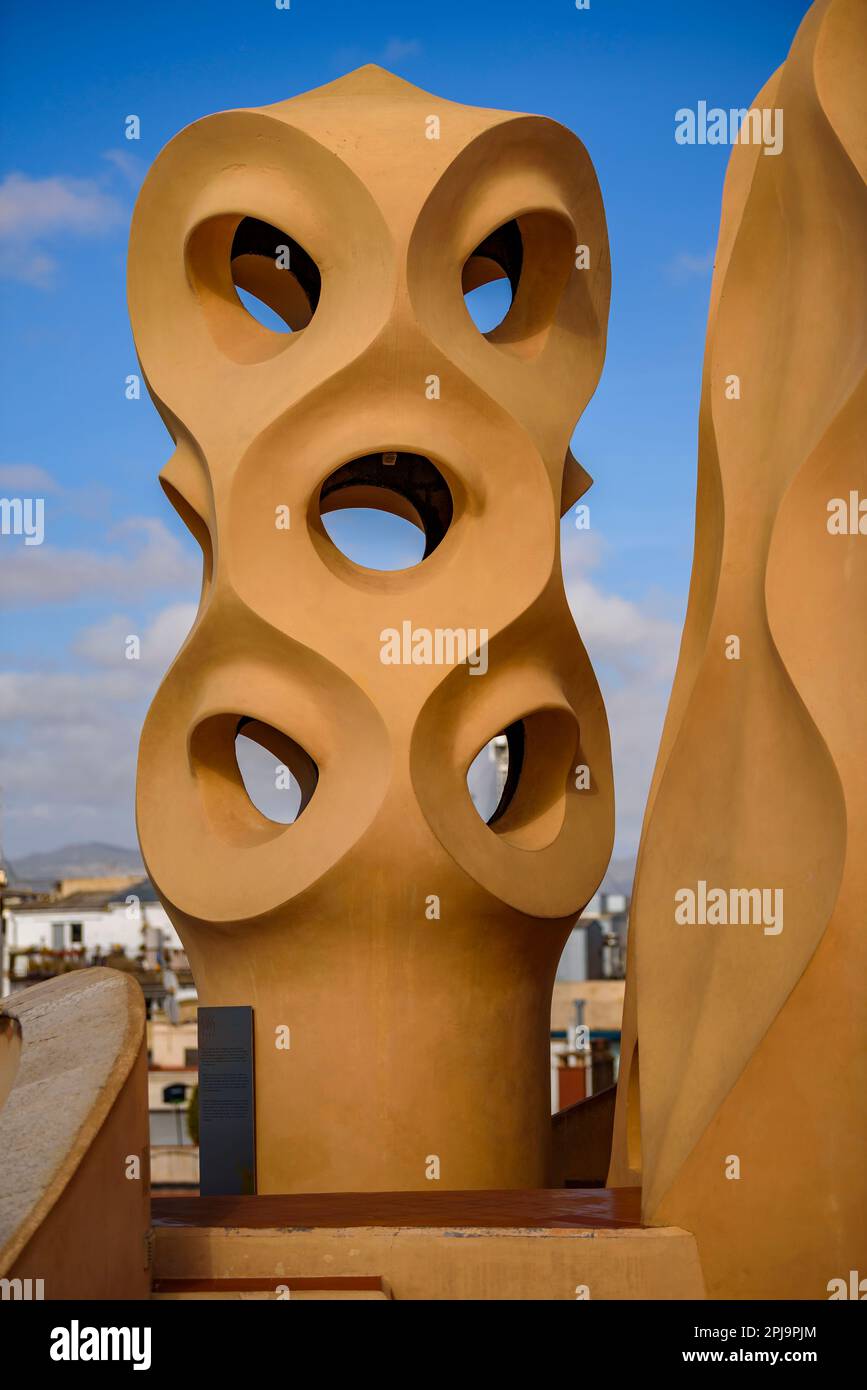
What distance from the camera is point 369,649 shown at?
15438 mm

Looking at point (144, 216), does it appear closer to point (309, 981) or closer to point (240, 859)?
point (240, 859)

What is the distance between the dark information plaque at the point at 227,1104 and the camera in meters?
15.3

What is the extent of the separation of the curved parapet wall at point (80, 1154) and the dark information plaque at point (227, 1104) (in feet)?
16.2

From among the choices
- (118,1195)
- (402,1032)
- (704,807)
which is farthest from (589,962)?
(118,1195)

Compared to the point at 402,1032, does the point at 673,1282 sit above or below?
below

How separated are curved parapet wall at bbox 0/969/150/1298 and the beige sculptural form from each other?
488 centimetres

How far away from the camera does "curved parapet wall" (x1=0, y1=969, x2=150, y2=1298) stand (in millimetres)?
8445

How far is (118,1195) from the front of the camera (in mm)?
9305
